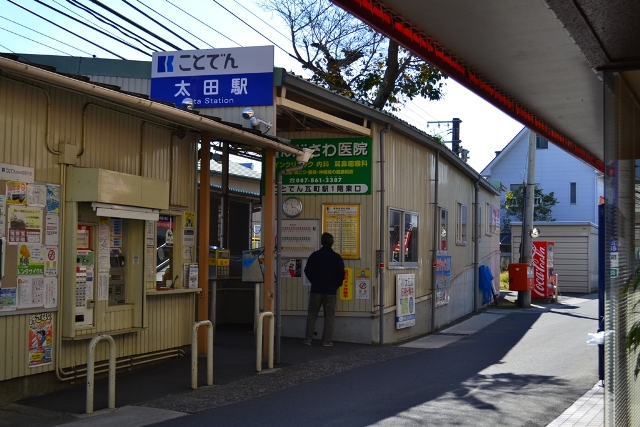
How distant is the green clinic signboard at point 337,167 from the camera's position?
14.7m

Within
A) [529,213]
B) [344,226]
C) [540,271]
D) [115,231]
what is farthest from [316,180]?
[540,271]

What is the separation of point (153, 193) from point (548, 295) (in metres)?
20.7

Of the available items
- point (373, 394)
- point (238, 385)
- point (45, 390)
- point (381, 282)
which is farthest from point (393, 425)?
point (381, 282)

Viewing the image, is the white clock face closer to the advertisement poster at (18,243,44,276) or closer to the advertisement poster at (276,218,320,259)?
the advertisement poster at (276,218,320,259)

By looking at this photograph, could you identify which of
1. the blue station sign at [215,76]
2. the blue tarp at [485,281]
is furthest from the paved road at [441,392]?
the blue tarp at [485,281]

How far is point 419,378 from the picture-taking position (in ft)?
35.5

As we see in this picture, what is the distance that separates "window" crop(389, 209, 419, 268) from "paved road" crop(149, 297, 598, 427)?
6.79 feet

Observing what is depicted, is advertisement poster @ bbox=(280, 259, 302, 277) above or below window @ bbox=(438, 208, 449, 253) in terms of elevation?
below

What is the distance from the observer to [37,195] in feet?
28.7

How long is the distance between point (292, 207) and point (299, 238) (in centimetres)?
61

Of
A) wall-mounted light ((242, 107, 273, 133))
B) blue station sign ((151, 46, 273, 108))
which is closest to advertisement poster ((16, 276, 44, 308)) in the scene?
wall-mounted light ((242, 107, 273, 133))

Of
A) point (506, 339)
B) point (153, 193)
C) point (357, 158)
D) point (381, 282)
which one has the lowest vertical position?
point (506, 339)

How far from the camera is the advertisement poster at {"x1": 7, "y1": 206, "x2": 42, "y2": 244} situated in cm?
840

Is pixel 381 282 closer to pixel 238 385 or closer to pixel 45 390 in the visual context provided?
pixel 238 385
